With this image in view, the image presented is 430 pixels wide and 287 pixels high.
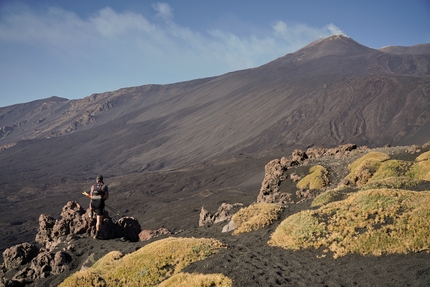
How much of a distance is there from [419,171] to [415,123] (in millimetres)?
102543

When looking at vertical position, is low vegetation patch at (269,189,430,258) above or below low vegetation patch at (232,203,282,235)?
above

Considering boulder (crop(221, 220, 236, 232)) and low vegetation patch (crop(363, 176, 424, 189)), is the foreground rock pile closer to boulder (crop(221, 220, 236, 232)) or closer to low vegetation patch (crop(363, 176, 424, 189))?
boulder (crop(221, 220, 236, 232))

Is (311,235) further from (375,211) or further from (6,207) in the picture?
(6,207)

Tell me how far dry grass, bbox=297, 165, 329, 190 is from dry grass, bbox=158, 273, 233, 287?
2221cm

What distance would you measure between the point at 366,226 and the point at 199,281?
22.5ft

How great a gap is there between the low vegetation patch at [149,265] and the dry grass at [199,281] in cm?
133

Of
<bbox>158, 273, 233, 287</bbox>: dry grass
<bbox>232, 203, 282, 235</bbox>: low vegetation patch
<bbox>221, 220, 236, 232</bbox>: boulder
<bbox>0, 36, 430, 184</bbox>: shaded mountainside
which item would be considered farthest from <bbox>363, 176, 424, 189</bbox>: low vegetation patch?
<bbox>0, 36, 430, 184</bbox>: shaded mountainside

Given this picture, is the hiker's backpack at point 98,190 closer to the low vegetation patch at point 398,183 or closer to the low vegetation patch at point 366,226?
the low vegetation patch at point 366,226

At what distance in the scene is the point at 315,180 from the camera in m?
31.9

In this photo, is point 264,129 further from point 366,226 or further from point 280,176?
point 366,226

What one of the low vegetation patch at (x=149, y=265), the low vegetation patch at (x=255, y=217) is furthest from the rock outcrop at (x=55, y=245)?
the low vegetation patch at (x=255, y=217)

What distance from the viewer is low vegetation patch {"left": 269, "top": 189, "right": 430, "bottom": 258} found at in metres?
11.8

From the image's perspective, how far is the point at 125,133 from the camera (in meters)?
197

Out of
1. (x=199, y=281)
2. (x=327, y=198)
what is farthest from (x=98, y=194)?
(x=327, y=198)
